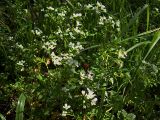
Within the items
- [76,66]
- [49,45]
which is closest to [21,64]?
[49,45]

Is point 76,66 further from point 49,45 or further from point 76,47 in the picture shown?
point 49,45

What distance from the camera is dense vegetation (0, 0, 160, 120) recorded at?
108 inches

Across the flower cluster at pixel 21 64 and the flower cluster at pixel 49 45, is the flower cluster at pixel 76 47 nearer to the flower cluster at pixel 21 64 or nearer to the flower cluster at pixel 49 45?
the flower cluster at pixel 49 45

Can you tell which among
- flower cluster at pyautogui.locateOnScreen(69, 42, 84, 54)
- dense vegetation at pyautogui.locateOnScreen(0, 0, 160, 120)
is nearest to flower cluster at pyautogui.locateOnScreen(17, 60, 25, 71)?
dense vegetation at pyautogui.locateOnScreen(0, 0, 160, 120)

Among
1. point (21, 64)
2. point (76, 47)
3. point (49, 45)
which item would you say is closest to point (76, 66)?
point (76, 47)

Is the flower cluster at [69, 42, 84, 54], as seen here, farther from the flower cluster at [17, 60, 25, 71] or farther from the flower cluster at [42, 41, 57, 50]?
the flower cluster at [17, 60, 25, 71]

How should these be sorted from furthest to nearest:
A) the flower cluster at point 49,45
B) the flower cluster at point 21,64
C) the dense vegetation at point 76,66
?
the flower cluster at point 49,45 < the flower cluster at point 21,64 < the dense vegetation at point 76,66

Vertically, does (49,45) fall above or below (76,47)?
above

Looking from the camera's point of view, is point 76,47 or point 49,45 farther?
point 49,45

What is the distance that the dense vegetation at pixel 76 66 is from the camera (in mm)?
2732

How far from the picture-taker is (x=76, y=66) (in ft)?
9.84

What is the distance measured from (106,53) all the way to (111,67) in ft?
0.39

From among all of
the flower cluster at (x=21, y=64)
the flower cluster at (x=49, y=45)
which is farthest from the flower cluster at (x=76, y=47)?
the flower cluster at (x=21, y=64)

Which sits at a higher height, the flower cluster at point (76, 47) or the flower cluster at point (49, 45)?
the flower cluster at point (49, 45)
